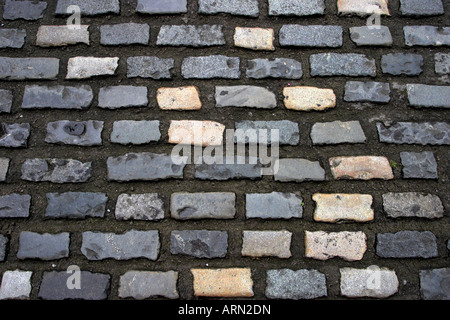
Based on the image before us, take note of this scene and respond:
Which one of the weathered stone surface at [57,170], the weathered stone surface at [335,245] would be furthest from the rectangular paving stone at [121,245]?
the weathered stone surface at [335,245]

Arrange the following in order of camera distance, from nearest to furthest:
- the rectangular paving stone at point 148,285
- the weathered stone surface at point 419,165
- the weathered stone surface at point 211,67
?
the rectangular paving stone at point 148,285
the weathered stone surface at point 419,165
the weathered stone surface at point 211,67

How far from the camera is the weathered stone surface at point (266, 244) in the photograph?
1400 mm

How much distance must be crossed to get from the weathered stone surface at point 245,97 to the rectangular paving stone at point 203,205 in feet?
1.21

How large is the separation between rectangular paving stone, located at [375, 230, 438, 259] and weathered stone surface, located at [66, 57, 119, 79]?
1.24 metres

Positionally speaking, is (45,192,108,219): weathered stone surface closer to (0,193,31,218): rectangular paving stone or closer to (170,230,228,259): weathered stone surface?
(0,193,31,218): rectangular paving stone

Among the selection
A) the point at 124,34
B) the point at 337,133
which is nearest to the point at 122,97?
the point at 124,34

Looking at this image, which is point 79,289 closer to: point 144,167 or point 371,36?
point 144,167

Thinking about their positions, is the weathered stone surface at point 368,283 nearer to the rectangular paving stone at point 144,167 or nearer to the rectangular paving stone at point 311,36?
the rectangular paving stone at point 144,167

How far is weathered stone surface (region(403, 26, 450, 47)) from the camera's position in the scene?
1.63m

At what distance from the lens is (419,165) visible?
1486 millimetres

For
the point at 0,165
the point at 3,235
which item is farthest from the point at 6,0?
the point at 3,235

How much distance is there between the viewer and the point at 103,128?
5.00 ft

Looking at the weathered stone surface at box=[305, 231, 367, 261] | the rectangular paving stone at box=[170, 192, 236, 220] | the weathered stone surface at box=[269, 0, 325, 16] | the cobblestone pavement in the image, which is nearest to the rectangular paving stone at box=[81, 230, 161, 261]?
the cobblestone pavement
